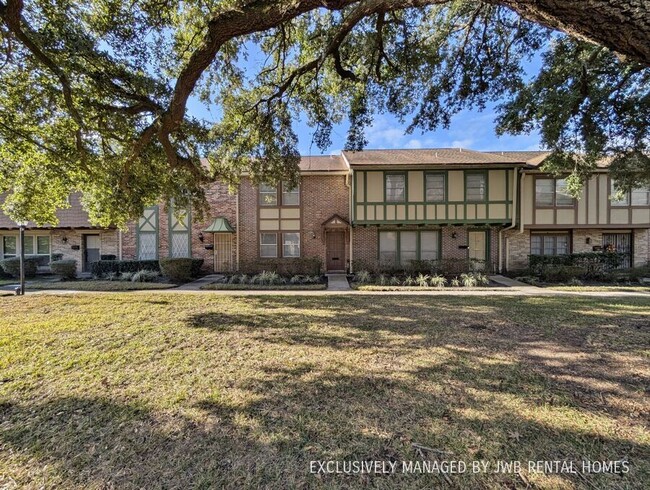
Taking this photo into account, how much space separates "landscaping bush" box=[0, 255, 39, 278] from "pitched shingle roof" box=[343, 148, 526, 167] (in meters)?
16.3

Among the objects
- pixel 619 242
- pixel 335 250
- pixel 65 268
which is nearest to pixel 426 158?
pixel 335 250

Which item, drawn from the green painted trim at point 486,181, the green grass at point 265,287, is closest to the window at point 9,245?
the green grass at point 265,287

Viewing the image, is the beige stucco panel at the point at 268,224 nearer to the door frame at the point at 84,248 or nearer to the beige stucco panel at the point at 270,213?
the beige stucco panel at the point at 270,213

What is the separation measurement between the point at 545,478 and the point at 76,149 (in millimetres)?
10409

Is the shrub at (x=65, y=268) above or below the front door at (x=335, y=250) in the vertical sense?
below

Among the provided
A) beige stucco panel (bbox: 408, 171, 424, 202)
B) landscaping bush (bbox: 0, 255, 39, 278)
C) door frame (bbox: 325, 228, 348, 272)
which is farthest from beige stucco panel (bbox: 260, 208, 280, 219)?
landscaping bush (bbox: 0, 255, 39, 278)

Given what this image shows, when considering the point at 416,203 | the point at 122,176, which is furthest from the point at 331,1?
the point at 416,203

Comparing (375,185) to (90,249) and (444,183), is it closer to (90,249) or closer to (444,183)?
(444,183)

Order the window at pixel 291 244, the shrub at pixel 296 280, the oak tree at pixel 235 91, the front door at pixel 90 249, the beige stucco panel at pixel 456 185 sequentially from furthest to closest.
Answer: the front door at pixel 90 249, the window at pixel 291 244, the beige stucco panel at pixel 456 185, the shrub at pixel 296 280, the oak tree at pixel 235 91

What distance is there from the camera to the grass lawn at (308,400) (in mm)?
2035

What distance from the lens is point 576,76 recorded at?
8172 mm

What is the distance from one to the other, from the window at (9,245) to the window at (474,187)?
24.5 m

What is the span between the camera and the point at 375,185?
13461 millimetres

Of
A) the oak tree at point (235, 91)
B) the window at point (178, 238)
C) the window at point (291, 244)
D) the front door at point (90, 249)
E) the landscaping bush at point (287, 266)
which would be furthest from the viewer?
the front door at point (90, 249)
